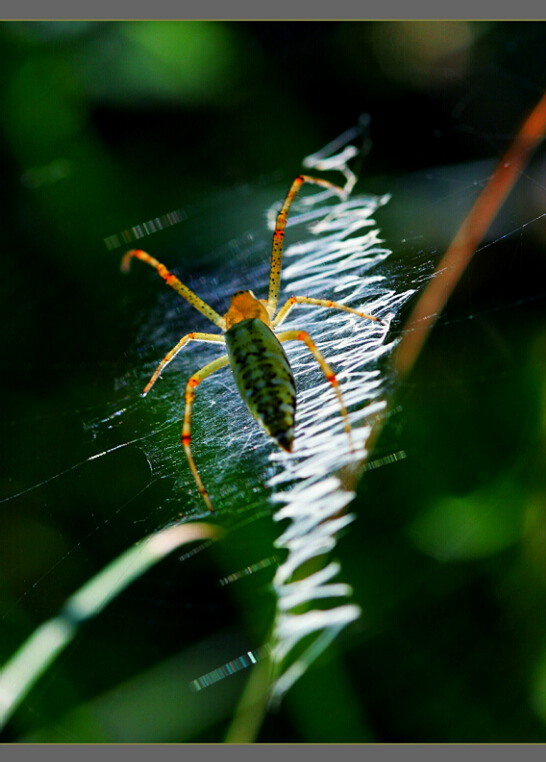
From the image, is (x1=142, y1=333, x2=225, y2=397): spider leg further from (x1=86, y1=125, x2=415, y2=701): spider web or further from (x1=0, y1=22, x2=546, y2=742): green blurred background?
(x1=0, y1=22, x2=546, y2=742): green blurred background

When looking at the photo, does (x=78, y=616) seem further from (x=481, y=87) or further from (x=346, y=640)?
(x=481, y=87)

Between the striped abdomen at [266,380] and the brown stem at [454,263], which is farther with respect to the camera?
the brown stem at [454,263]

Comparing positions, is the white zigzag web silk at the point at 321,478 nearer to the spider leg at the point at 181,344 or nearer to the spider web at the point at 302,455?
the spider web at the point at 302,455

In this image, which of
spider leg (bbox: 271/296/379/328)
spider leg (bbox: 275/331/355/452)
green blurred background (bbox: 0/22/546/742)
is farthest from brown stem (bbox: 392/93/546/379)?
spider leg (bbox: 275/331/355/452)

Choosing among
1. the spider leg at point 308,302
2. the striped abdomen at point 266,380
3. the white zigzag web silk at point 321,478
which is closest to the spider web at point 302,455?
the white zigzag web silk at point 321,478

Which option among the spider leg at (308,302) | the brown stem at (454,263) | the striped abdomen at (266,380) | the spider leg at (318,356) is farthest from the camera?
the brown stem at (454,263)

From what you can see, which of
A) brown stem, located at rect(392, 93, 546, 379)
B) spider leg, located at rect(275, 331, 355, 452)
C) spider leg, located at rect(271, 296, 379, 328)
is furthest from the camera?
brown stem, located at rect(392, 93, 546, 379)
